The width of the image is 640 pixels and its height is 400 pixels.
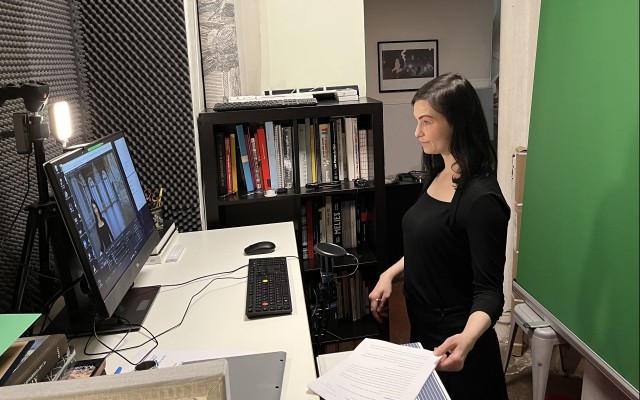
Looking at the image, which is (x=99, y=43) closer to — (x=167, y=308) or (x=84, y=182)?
(x=84, y=182)

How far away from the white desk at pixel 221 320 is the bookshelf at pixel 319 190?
460 millimetres

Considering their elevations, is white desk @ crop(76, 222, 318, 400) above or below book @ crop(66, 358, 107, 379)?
below

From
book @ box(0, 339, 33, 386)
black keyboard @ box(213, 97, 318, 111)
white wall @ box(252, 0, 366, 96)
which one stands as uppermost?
white wall @ box(252, 0, 366, 96)

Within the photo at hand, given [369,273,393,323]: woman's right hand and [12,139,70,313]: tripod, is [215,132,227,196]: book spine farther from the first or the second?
[12,139,70,313]: tripod

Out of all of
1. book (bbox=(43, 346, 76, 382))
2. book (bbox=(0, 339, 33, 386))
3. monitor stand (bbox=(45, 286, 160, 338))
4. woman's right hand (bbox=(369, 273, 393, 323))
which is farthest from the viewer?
woman's right hand (bbox=(369, 273, 393, 323))

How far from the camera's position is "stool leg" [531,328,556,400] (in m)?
2.22

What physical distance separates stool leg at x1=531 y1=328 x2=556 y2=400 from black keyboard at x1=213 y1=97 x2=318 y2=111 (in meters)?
1.39

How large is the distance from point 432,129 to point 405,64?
345 cm

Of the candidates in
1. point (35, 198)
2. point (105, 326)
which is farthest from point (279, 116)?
point (105, 326)

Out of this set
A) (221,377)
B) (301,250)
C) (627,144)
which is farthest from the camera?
(301,250)

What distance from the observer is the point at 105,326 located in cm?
157

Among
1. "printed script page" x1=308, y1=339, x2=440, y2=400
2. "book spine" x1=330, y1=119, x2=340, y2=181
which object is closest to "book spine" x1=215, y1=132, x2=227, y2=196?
"book spine" x1=330, y1=119, x2=340, y2=181

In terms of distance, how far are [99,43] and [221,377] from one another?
75.3 inches

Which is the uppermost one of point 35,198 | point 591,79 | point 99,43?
point 99,43
